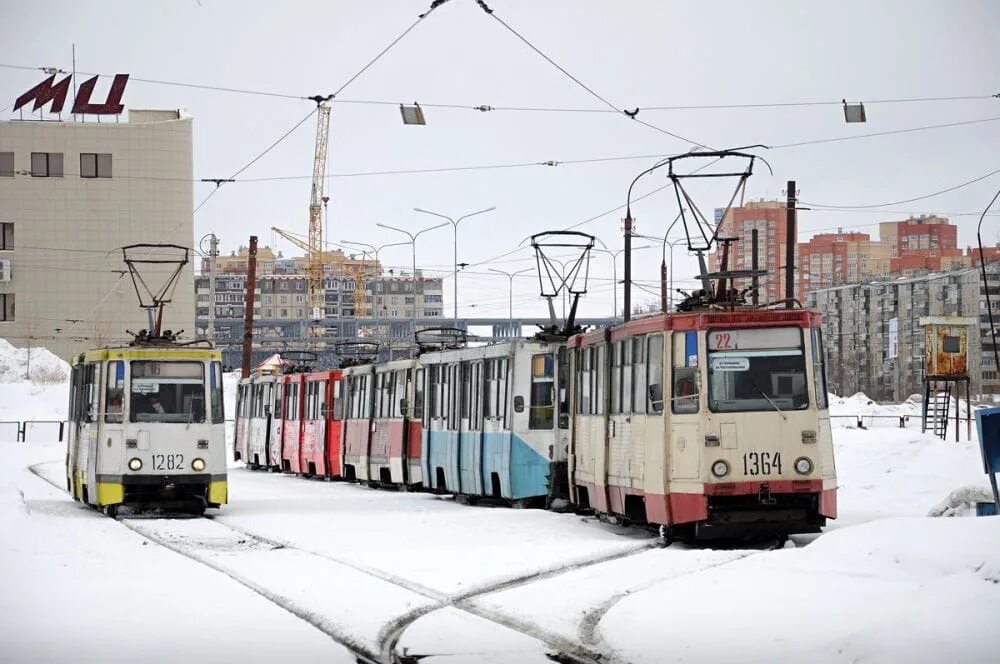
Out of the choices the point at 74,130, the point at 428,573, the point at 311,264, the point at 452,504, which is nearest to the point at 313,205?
the point at 311,264

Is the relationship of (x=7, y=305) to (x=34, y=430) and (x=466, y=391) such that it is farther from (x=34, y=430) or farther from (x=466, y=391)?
(x=466, y=391)

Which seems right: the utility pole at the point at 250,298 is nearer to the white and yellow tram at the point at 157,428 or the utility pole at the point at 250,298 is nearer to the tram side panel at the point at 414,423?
the tram side panel at the point at 414,423

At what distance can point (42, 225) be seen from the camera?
8594 cm

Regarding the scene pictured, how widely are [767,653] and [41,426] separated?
6201 cm

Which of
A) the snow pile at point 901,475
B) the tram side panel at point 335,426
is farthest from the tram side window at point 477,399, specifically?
the tram side panel at point 335,426

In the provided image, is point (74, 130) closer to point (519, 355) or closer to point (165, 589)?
point (519, 355)

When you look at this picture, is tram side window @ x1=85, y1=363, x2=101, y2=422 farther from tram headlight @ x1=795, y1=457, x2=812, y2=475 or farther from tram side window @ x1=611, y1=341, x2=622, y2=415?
tram headlight @ x1=795, y1=457, x2=812, y2=475

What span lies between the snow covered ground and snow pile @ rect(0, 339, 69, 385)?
61854 millimetres

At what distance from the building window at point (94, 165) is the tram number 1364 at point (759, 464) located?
75.7 meters

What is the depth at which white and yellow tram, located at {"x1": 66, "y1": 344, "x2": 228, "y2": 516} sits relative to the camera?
24453mm

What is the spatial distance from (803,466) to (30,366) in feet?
232

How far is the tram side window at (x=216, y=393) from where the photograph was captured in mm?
24766

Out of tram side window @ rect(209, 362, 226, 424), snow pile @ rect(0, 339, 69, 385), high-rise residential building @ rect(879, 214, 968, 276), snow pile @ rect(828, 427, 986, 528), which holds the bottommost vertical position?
snow pile @ rect(828, 427, 986, 528)

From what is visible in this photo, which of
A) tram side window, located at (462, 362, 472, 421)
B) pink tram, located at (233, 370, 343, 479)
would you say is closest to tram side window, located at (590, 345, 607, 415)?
tram side window, located at (462, 362, 472, 421)
